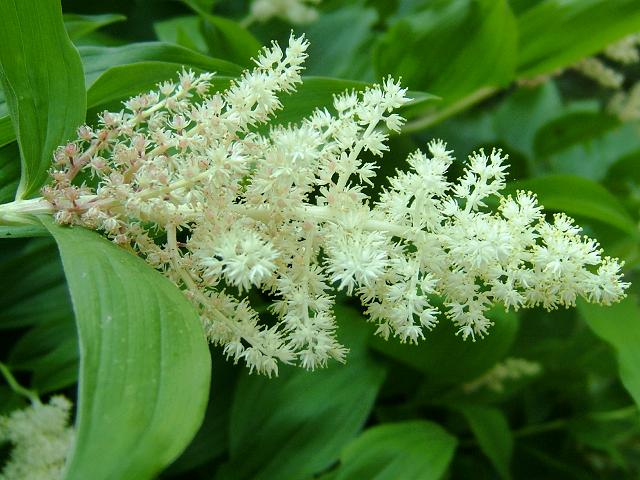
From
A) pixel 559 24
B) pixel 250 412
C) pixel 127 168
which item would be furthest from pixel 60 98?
pixel 559 24

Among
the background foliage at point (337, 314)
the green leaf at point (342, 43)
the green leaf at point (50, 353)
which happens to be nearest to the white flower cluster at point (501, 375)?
the background foliage at point (337, 314)

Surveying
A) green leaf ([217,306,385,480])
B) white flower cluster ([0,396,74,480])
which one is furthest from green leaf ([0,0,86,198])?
green leaf ([217,306,385,480])

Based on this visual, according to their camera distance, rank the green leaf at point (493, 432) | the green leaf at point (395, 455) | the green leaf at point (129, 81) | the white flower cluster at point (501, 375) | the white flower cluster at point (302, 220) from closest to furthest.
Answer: the white flower cluster at point (302, 220) < the green leaf at point (129, 81) < the green leaf at point (395, 455) < the green leaf at point (493, 432) < the white flower cluster at point (501, 375)

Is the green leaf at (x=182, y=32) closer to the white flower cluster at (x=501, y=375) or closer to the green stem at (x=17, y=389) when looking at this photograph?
the green stem at (x=17, y=389)

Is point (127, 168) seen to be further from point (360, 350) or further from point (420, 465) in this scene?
point (420, 465)

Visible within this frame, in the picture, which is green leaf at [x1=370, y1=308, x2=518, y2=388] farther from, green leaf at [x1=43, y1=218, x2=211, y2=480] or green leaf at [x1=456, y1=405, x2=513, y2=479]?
green leaf at [x1=43, y1=218, x2=211, y2=480]

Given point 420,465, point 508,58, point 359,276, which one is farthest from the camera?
point 508,58

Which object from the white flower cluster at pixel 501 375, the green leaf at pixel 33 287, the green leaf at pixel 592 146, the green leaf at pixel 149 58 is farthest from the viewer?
the green leaf at pixel 592 146
